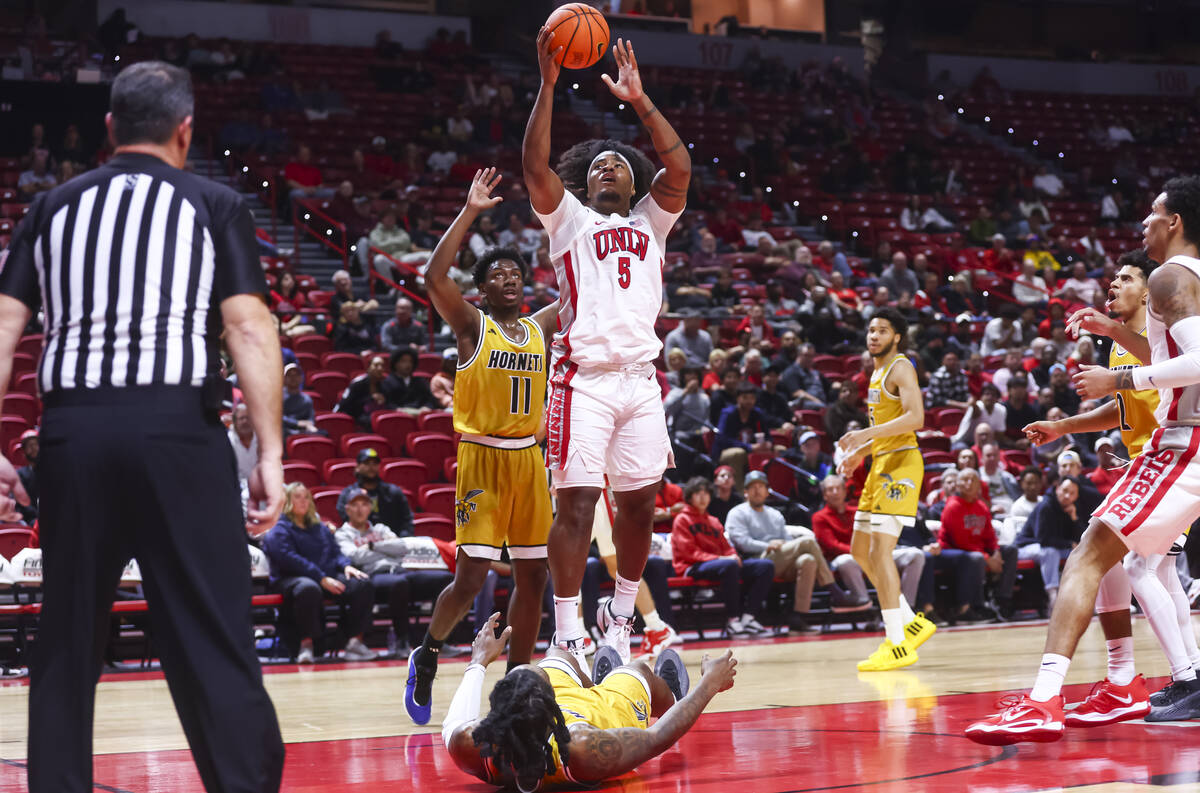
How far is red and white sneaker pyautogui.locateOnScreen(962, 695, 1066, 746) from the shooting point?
436 centimetres

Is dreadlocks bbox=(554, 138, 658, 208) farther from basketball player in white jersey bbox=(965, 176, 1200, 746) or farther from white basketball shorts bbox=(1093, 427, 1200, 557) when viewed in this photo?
white basketball shorts bbox=(1093, 427, 1200, 557)

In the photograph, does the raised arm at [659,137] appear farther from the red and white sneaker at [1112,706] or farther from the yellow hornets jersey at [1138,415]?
the red and white sneaker at [1112,706]

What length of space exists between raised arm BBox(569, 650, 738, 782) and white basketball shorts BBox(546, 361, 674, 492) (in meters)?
1.21

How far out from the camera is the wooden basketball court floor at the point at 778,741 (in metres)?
4.03

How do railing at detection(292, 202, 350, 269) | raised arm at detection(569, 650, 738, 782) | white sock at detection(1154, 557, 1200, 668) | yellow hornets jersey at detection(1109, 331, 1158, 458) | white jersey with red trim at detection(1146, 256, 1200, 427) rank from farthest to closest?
railing at detection(292, 202, 350, 269), yellow hornets jersey at detection(1109, 331, 1158, 458), white sock at detection(1154, 557, 1200, 668), white jersey with red trim at detection(1146, 256, 1200, 427), raised arm at detection(569, 650, 738, 782)

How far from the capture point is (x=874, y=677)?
717cm

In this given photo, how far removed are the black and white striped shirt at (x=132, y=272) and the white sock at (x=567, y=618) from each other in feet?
7.92

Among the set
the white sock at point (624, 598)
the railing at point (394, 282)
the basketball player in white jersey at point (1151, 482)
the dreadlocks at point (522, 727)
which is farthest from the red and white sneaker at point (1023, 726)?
the railing at point (394, 282)

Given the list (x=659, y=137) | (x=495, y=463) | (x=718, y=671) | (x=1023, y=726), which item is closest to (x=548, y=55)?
(x=659, y=137)

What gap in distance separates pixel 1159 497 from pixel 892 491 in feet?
10.7

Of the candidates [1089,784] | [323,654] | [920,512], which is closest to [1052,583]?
[920,512]

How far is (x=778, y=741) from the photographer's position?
4895mm

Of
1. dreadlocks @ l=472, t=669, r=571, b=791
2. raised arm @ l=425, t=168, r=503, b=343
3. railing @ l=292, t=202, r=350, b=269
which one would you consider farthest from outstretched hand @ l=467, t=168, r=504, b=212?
railing @ l=292, t=202, r=350, b=269

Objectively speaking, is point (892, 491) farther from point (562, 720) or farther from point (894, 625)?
point (562, 720)
